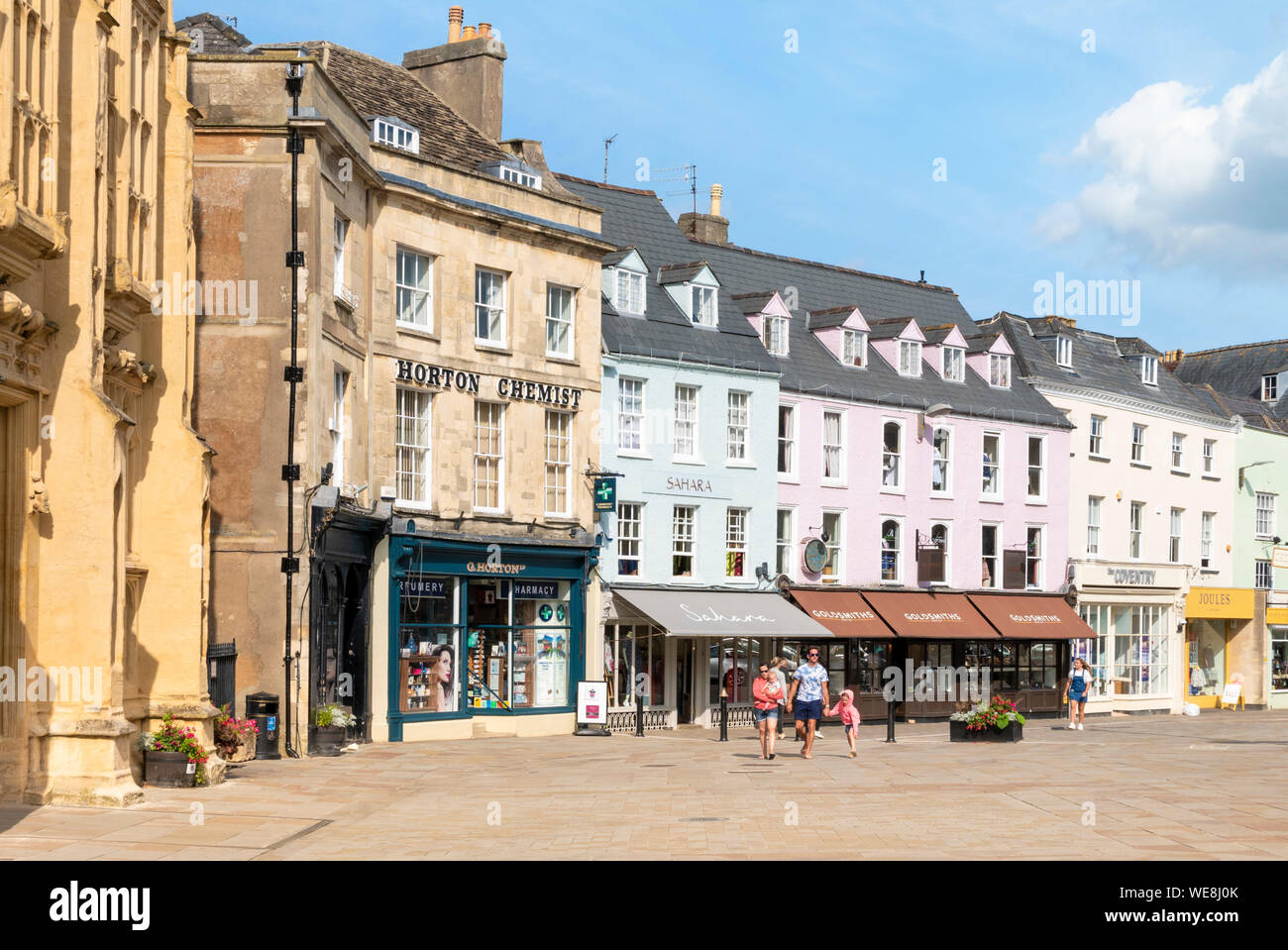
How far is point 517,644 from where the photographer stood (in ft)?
108

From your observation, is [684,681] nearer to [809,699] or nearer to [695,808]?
[809,699]

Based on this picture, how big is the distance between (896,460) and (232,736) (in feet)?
83.7

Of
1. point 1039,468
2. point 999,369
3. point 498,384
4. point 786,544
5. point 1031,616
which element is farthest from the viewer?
point 999,369

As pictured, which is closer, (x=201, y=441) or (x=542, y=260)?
(x=201, y=441)

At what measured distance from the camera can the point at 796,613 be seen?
128ft

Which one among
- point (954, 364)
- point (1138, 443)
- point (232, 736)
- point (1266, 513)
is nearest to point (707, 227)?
point (954, 364)

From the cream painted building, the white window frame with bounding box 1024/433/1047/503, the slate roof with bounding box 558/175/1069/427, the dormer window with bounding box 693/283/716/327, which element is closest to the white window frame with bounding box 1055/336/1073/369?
the cream painted building

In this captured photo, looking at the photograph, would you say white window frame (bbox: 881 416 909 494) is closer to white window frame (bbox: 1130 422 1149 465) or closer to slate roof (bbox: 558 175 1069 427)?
slate roof (bbox: 558 175 1069 427)

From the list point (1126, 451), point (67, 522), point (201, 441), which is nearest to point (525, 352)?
point (201, 441)

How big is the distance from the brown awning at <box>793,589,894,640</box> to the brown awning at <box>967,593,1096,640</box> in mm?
4622

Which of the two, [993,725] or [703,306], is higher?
[703,306]
